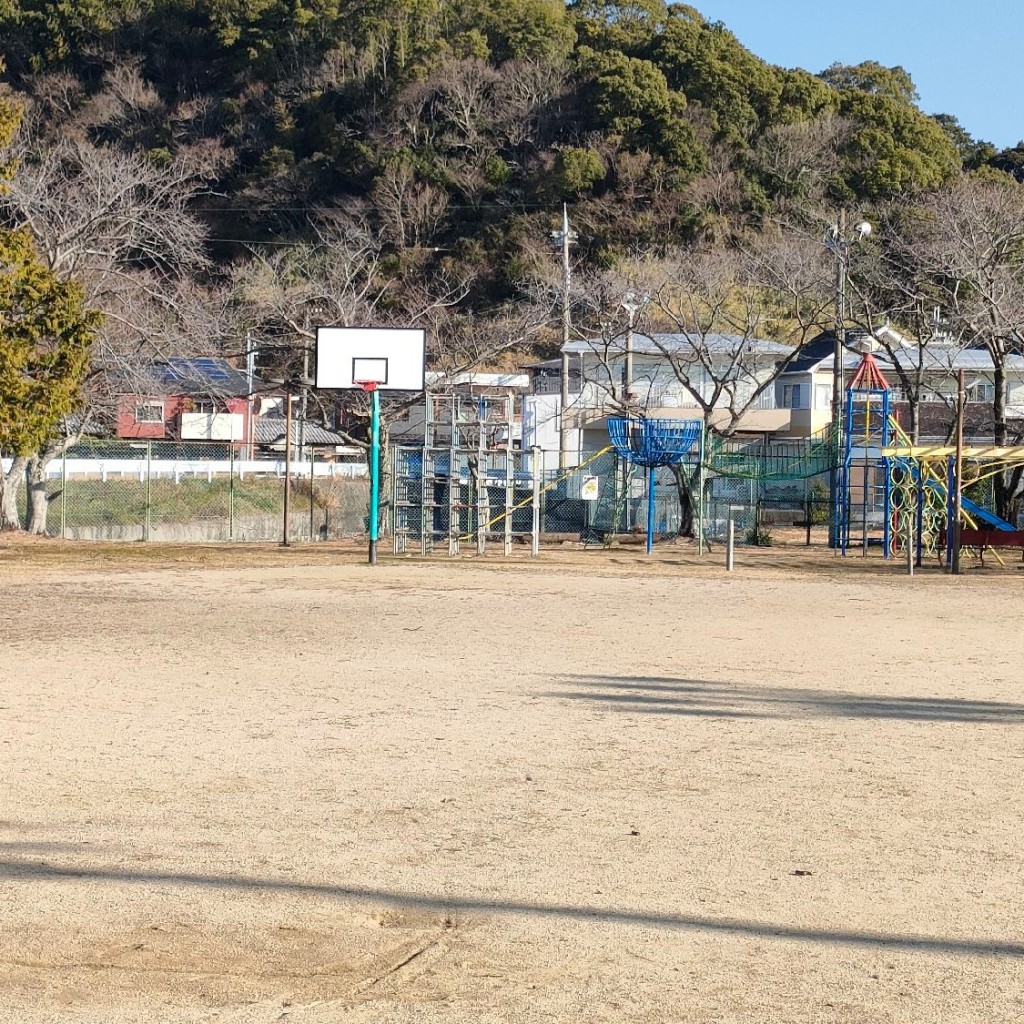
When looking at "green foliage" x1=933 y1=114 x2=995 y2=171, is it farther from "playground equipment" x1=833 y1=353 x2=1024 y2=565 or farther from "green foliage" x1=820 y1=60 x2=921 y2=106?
"playground equipment" x1=833 y1=353 x2=1024 y2=565

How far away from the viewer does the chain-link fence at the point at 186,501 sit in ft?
105

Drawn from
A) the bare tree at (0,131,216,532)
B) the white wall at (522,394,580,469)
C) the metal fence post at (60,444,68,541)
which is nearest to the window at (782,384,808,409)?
the white wall at (522,394,580,469)

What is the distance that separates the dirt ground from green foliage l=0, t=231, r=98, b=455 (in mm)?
9389

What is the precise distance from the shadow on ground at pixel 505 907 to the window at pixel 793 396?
5009cm

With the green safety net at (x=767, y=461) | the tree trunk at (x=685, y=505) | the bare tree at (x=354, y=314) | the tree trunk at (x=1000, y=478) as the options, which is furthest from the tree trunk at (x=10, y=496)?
the tree trunk at (x=1000, y=478)

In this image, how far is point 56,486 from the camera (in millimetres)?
33375

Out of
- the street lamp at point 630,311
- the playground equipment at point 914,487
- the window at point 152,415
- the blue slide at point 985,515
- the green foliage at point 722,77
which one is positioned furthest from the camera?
the green foliage at point 722,77

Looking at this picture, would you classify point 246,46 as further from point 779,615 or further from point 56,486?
point 779,615

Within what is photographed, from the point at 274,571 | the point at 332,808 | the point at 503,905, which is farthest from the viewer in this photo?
the point at 274,571

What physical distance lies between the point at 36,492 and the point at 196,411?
21226 millimetres

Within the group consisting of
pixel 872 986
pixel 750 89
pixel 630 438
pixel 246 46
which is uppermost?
pixel 246 46

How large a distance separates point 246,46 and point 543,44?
16183 millimetres

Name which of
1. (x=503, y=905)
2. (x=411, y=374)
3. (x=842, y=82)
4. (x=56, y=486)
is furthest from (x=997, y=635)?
(x=842, y=82)

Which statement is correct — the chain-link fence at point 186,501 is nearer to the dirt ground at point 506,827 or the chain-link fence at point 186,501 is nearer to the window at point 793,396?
the dirt ground at point 506,827
